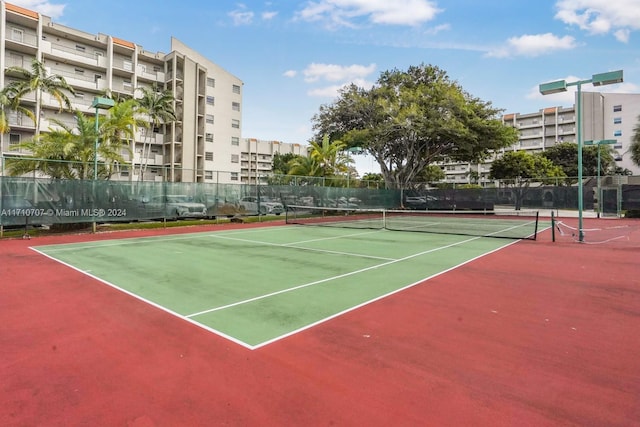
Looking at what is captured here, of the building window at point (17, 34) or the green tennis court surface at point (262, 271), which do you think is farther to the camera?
the building window at point (17, 34)

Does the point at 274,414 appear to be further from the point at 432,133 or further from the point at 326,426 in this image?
the point at 432,133

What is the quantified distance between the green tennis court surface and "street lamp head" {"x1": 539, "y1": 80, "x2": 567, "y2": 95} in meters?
5.68

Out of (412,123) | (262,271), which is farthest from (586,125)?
(262,271)

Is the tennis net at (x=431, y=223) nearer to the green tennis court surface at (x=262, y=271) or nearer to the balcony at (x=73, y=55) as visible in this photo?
the green tennis court surface at (x=262, y=271)

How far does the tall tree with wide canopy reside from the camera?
30.9 m

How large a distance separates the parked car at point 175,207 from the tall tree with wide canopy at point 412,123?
706 inches

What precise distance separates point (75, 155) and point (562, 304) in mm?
19759

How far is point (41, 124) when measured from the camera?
3634 centimetres

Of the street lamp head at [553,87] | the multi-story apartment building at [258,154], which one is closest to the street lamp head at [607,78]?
the street lamp head at [553,87]

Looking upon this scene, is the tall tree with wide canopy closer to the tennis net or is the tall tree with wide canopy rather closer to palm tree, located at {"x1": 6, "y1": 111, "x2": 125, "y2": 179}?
the tennis net

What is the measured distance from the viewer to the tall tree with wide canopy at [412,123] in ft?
101

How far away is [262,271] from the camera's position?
8508 millimetres

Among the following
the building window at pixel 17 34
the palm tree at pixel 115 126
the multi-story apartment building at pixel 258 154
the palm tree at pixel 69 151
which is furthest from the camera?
the multi-story apartment building at pixel 258 154

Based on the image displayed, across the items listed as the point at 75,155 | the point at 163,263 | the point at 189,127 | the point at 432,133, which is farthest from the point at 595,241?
the point at 189,127
